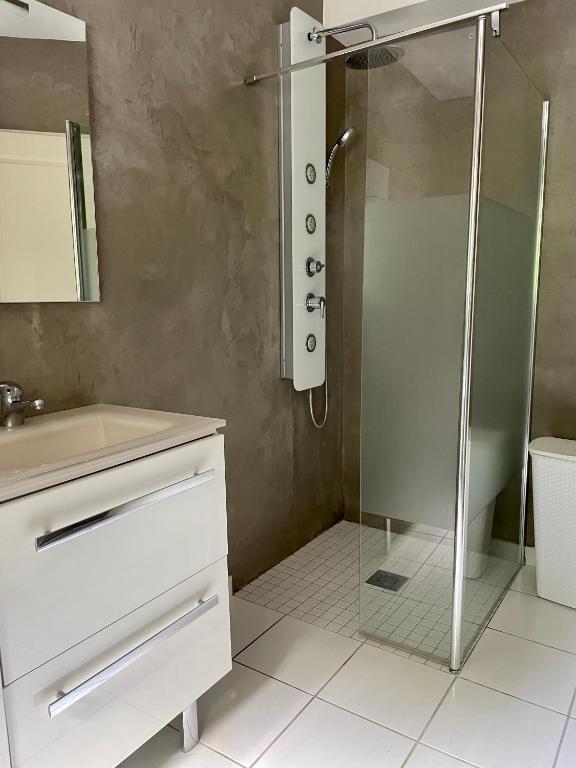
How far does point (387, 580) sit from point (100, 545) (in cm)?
123

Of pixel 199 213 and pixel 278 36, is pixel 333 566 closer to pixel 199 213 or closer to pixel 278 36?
pixel 199 213

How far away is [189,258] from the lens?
2.03 m

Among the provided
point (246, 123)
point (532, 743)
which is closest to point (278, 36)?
point (246, 123)

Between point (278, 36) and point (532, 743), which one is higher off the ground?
point (278, 36)

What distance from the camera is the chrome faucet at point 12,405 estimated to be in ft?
4.68

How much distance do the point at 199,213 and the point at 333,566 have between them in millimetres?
1617

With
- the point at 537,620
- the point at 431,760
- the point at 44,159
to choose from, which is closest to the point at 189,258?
the point at 44,159

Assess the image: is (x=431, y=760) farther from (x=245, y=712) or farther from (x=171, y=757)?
(x=171, y=757)

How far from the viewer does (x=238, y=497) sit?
2.36 meters

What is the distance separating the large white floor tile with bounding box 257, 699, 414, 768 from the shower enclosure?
15.9 inches

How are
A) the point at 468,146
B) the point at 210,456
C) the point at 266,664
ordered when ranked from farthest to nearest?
the point at 266,664 → the point at 468,146 → the point at 210,456

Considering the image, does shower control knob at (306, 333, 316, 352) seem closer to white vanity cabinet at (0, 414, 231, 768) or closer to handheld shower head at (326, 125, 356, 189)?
handheld shower head at (326, 125, 356, 189)

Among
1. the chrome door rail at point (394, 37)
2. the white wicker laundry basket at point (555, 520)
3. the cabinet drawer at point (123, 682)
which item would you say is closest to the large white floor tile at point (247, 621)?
the cabinet drawer at point (123, 682)

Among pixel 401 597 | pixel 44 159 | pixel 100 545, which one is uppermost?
pixel 44 159
